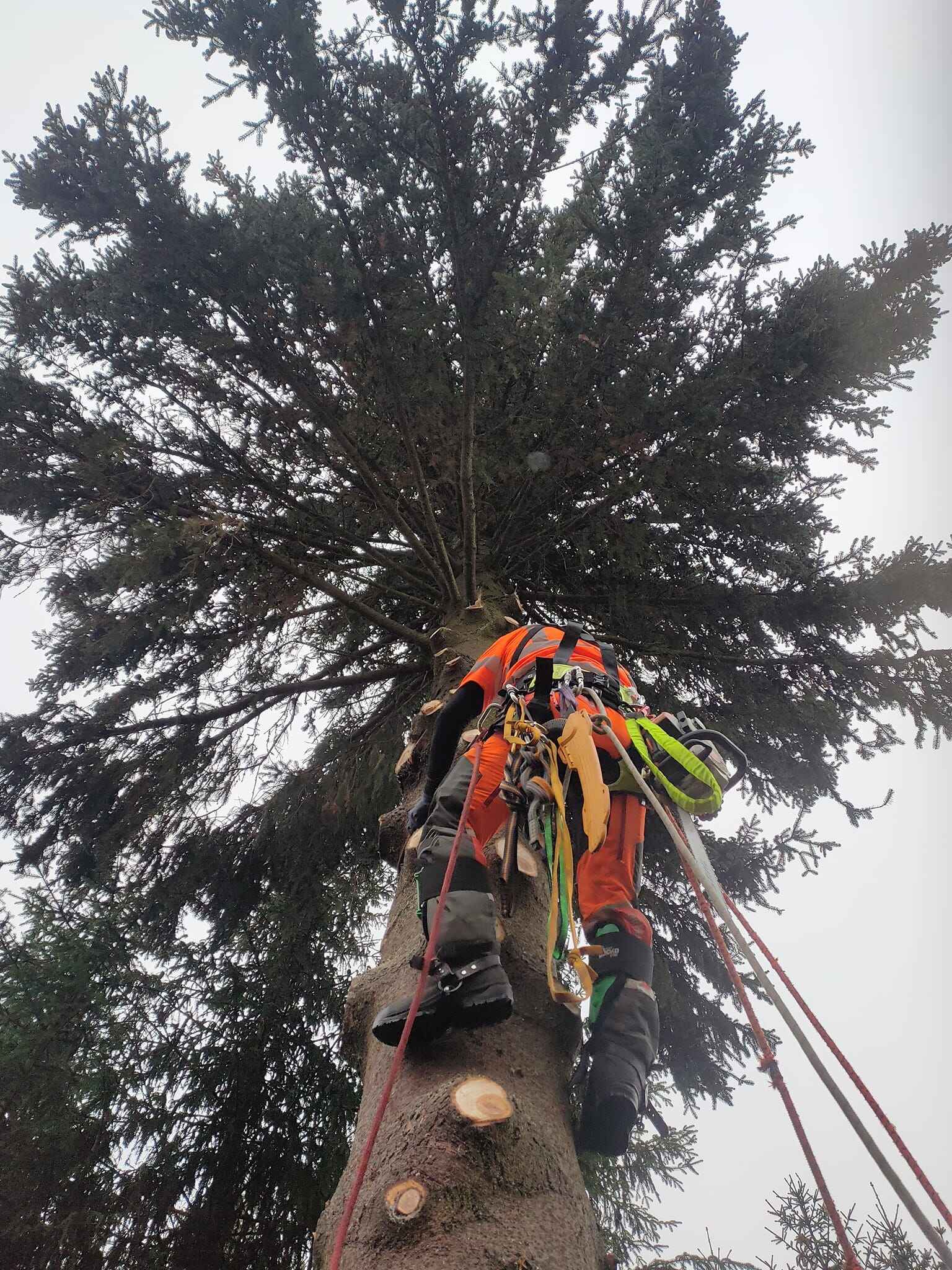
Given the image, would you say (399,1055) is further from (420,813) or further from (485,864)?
(420,813)

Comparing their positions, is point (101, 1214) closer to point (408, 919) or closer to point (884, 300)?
point (408, 919)

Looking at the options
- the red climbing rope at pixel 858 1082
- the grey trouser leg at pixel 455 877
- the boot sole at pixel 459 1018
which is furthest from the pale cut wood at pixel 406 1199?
the red climbing rope at pixel 858 1082

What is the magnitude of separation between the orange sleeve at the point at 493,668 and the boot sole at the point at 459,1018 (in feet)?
3.88

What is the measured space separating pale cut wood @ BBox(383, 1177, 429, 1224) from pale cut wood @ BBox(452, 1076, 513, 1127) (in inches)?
6.4

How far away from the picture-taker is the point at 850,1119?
0.88 meters

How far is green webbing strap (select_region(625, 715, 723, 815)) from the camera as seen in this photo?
2006 millimetres

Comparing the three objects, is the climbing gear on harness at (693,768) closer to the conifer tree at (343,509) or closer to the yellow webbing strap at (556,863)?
the yellow webbing strap at (556,863)

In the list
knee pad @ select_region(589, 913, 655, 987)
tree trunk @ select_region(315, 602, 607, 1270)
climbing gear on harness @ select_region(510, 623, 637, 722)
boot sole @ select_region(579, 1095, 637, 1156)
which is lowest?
boot sole @ select_region(579, 1095, 637, 1156)

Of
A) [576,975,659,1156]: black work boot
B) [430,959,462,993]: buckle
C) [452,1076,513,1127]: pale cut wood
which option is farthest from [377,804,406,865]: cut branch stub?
[452,1076,513,1127]: pale cut wood

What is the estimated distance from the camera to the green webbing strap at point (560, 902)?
1855mm

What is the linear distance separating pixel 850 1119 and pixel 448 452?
4483 mm

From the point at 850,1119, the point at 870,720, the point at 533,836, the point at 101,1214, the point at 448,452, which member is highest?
the point at 448,452

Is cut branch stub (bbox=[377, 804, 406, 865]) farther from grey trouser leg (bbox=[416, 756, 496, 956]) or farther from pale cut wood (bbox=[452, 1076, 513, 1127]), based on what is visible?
pale cut wood (bbox=[452, 1076, 513, 1127])

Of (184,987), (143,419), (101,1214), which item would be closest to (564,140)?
(143,419)
